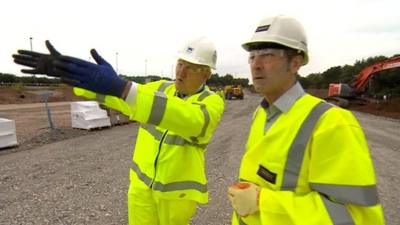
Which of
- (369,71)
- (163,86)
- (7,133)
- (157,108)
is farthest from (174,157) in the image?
(369,71)

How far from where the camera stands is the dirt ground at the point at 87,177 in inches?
204

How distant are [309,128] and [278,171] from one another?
20 cm

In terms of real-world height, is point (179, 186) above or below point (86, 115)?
above

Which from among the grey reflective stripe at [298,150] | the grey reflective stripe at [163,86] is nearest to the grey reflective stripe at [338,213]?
the grey reflective stripe at [298,150]

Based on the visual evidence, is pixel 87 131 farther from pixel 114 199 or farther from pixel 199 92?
pixel 199 92

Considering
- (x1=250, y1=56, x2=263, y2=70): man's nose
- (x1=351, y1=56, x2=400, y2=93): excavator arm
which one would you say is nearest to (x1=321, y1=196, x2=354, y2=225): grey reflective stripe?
(x1=250, y1=56, x2=263, y2=70): man's nose

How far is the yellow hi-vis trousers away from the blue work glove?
126 cm

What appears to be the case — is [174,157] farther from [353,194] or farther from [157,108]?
[353,194]

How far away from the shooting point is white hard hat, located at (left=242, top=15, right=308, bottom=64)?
155 centimetres

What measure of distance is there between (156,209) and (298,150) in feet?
4.78

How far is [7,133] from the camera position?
9984mm

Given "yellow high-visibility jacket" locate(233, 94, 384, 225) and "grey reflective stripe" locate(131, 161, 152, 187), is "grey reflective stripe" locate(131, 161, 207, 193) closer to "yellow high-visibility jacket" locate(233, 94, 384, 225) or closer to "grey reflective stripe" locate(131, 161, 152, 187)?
"grey reflective stripe" locate(131, 161, 152, 187)

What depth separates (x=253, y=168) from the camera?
1.61m

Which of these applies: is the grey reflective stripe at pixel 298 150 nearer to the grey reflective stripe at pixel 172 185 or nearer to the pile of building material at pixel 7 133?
the grey reflective stripe at pixel 172 185
